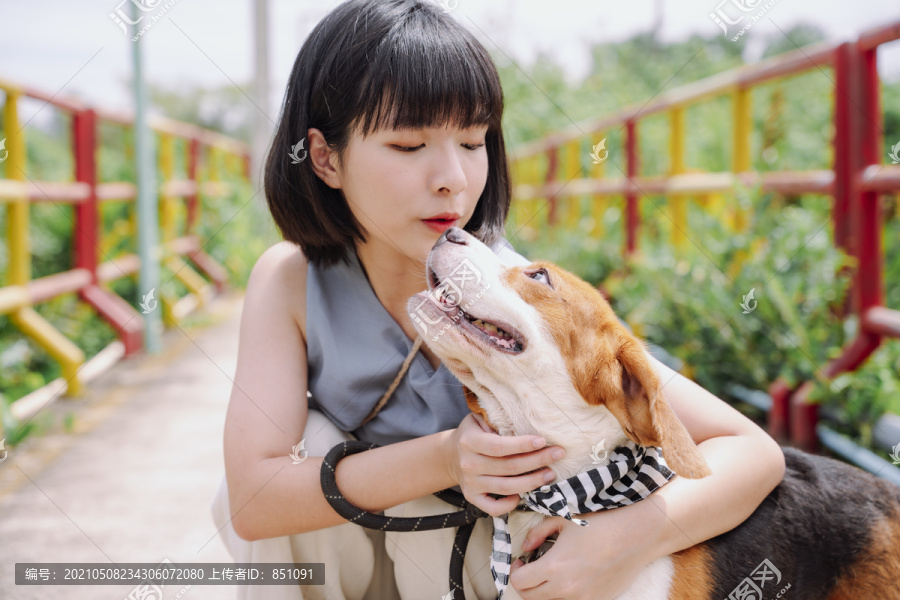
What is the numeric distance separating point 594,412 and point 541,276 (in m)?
0.36

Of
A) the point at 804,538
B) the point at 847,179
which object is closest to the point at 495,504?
the point at 804,538

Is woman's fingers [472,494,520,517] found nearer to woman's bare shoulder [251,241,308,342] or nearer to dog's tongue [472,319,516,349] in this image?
dog's tongue [472,319,516,349]

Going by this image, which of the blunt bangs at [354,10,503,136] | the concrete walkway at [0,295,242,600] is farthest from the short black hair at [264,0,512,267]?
the concrete walkway at [0,295,242,600]

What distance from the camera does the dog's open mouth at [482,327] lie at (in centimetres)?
163

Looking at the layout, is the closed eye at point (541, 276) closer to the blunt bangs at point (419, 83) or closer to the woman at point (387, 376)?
the woman at point (387, 376)

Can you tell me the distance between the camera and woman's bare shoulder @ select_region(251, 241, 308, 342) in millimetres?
2068

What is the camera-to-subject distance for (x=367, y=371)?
6.40 ft

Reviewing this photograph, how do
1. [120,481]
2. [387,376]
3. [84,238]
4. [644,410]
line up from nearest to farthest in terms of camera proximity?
[644,410], [387,376], [120,481], [84,238]

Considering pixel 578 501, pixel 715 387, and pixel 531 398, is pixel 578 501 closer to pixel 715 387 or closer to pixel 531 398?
pixel 531 398

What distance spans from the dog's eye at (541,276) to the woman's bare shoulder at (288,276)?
2.22 ft

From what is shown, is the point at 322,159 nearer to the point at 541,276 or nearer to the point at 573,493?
the point at 541,276

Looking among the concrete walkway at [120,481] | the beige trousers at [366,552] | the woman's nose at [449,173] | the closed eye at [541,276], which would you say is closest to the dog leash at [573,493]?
the beige trousers at [366,552]

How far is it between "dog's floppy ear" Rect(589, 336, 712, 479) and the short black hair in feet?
2.21

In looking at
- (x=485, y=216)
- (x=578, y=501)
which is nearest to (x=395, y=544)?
(x=578, y=501)
